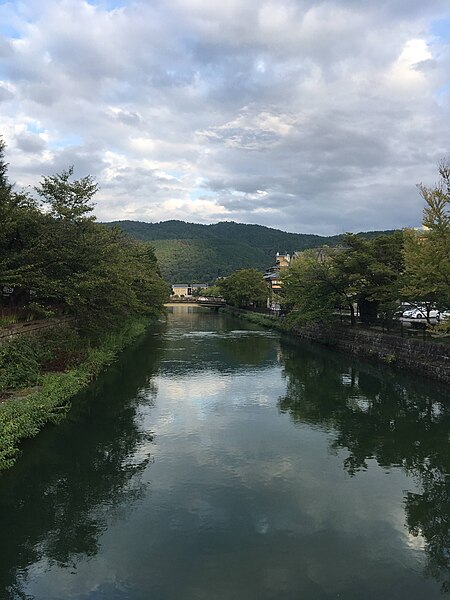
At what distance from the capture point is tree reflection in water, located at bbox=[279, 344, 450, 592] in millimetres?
8508

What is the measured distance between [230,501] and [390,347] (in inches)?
745

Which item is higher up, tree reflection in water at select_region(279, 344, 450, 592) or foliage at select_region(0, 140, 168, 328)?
foliage at select_region(0, 140, 168, 328)

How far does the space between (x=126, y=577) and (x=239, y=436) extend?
21.9ft

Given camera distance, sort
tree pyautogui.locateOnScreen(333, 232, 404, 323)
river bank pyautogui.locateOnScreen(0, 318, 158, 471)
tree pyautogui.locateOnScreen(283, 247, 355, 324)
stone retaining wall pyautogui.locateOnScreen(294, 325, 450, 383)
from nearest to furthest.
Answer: river bank pyautogui.locateOnScreen(0, 318, 158, 471)
stone retaining wall pyautogui.locateOnScreen(294, 325, 450, 383)
tree pyautogui.locateOnScreen(333, 232, 404, 323)
tree pyautogui.locateOnScreen(283, 247, 355, 324)

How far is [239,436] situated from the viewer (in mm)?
12930

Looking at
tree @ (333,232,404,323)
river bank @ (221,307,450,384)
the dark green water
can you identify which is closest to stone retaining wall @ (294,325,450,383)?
river bank @ (221,307,450,384)

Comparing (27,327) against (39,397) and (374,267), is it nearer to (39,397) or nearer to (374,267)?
(39,397)

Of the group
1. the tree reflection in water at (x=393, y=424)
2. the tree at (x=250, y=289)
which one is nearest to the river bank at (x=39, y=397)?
the tree reflection in water at (x=393, y=424)

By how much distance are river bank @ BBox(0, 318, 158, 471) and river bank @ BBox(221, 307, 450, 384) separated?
599 inches

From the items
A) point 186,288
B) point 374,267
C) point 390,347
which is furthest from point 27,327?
point 186,288

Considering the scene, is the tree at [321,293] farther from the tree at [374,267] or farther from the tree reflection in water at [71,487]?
the tree reflection in water at [71,487]

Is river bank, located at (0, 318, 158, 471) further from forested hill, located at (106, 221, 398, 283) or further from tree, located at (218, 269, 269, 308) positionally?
forested hill, located at (106, 221, 398, 283)

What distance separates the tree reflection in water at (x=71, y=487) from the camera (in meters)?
7.20

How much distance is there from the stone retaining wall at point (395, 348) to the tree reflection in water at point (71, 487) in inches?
543
